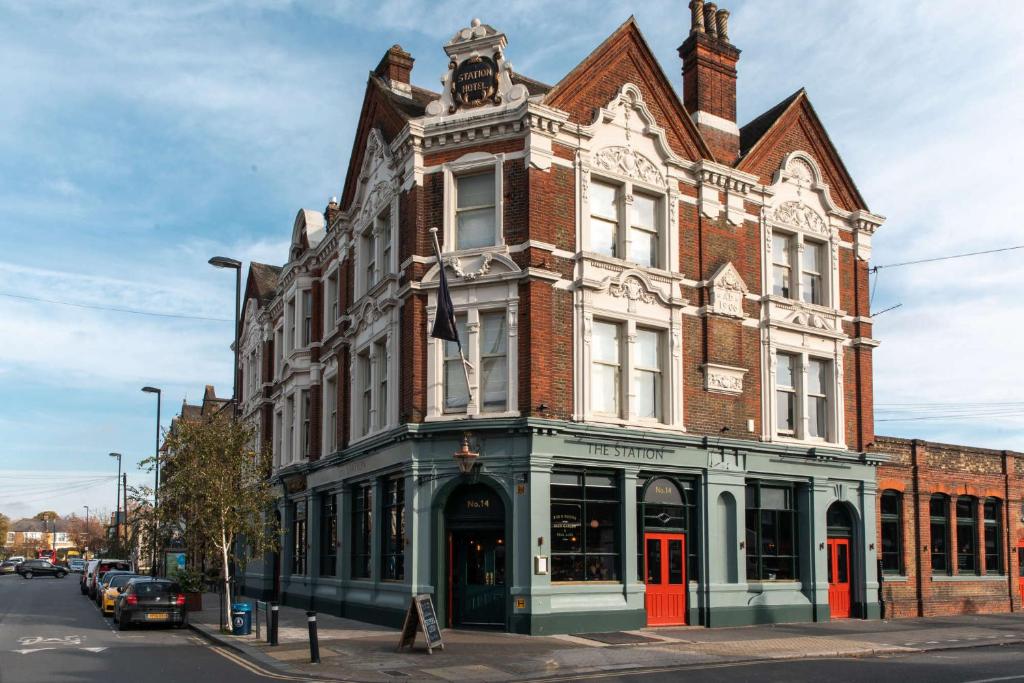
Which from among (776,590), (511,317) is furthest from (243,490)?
(776,590)

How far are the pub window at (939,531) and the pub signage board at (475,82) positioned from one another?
60.2 ft

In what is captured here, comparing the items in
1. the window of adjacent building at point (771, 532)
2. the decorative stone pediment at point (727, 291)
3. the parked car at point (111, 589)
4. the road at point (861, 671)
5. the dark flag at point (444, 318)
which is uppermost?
the decorative stone pediment at point (727, 291)

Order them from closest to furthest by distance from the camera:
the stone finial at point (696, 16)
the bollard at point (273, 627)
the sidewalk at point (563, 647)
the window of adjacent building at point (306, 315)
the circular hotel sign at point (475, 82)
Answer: the sidewalk at point (563, 647)
the bollard at point (273, 627)
the circular hotel sign at point (475, 82)
the stone finial at point (696, 16)
the window of adjacent building at point (306, 315)

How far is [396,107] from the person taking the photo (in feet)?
86.5

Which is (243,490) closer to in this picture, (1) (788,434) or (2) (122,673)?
(2) (122,673)

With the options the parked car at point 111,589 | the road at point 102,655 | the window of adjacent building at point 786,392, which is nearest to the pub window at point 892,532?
the window of adjacent building at point 786,392

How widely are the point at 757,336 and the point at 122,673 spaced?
57.5 ft

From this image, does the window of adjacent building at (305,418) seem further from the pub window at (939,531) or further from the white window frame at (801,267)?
the pub window at (939,531)

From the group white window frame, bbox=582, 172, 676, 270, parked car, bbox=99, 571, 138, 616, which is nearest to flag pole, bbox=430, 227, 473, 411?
white window frame, bbox=582, 172, 676, 270

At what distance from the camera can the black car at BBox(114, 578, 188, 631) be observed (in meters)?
25.0

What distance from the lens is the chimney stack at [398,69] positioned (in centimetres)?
2958

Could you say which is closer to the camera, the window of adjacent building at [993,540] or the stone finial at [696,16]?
the stone finial at [696,16]

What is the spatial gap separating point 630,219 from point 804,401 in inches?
294

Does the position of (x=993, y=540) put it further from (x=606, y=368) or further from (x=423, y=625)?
(x=423, y=625)
